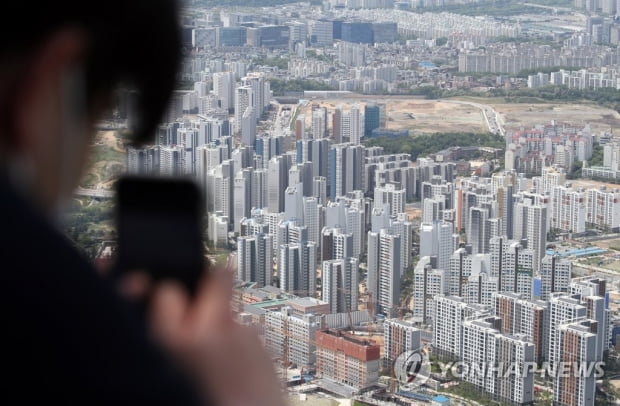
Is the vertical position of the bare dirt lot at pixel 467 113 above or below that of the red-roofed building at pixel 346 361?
above

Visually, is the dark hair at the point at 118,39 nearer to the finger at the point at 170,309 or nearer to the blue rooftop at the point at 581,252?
the finger at the point at 170,309

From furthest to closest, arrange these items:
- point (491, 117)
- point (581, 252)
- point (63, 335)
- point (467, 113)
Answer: point (467, 113) → point (491, 117) → point (581, 252) → point (63, 335)

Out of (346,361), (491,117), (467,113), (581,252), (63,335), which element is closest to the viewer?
(63,335)

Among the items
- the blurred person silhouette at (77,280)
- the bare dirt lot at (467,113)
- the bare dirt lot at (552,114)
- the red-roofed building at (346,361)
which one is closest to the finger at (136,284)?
the blurred person silhouette at (77,280)

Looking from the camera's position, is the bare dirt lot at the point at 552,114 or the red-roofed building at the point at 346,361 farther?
the bare dirt lot at the point at 552,114

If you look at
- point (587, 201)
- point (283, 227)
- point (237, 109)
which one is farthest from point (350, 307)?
point (237, 109)

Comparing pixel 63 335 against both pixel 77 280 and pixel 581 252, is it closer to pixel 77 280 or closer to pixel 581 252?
pixel 77 280

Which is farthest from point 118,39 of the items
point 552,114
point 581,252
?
point 552,114
